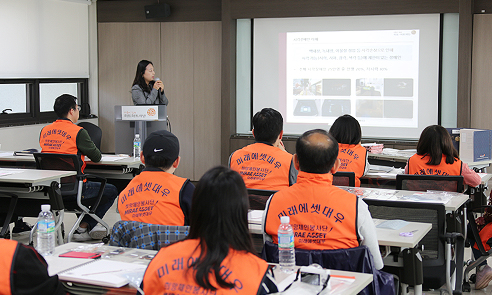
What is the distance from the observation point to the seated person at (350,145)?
4.22 m

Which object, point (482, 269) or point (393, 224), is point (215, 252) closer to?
point (393, 224)

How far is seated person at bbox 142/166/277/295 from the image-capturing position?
1.48m

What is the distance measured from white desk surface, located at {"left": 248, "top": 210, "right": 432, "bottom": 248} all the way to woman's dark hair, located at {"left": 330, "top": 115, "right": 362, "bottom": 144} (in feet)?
4.85

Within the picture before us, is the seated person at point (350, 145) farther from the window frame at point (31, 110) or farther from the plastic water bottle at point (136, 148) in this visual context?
the window frame at point (31, 110)

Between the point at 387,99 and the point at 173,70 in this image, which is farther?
the point at 173,70

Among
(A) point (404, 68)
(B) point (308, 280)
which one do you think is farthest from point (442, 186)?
(A) point (404, 68)

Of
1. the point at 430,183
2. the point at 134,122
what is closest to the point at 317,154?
the point at 430,183

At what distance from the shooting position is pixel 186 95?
809 centimetres

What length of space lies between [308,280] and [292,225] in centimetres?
31

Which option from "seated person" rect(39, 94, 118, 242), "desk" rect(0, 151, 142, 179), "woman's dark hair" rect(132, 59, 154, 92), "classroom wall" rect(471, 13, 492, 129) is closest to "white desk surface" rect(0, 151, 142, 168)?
"desk" rect(0, 151, 142, 179)

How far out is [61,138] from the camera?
4.87 meters

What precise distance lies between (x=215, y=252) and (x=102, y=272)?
73cm

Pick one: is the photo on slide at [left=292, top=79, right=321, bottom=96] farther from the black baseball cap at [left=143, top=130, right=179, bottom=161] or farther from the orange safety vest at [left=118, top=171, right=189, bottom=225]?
the orange safety vest at [left=118, top=171, right=189, bottom=225]

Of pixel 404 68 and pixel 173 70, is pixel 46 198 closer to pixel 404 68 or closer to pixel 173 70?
pixel 173 70
